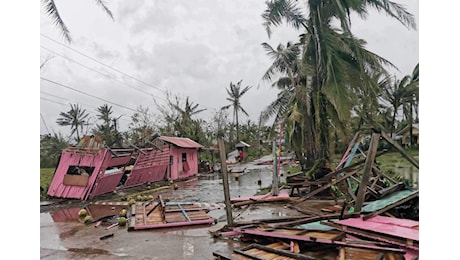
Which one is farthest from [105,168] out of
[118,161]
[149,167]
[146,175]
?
[149,167]

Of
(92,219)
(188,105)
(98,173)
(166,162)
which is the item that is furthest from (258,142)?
(92,219)

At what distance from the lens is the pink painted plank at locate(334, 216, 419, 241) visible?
376 cm

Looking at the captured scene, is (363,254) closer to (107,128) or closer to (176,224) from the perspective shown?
(176,224)

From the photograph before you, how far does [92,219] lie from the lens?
25.2ft

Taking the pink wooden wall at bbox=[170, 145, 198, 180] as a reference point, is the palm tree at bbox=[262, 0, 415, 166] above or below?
above

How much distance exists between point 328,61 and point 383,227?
584 cm

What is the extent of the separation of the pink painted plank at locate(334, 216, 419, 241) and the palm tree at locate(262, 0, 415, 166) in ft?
14.7

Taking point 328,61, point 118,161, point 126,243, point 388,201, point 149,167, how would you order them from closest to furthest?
point 388,201 → point 126,243 → point 328,61 → point 118,161 → point 149,167

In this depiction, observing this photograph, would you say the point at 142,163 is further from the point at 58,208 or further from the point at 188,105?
the point at 188,105

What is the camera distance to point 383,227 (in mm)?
4145

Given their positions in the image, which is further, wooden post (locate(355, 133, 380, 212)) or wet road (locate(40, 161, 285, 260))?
wooden post (locate(355, 133, 380, 212))

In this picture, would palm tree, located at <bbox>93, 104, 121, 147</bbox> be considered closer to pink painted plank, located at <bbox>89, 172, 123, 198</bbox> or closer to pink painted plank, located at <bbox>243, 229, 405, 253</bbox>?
pink painted plank, located at <bbox>89, 172, 123, 198</bbox>

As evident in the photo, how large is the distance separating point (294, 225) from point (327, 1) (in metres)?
7.71

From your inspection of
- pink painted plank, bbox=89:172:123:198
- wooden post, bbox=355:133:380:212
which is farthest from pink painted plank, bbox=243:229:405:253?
pink painted plank, bbox=89:172:123:198
